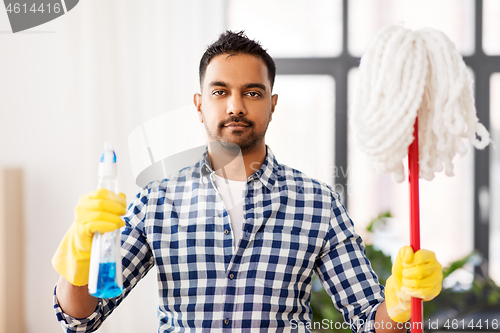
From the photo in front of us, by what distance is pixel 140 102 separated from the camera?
68.5 inches

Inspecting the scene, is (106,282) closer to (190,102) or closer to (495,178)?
(190,102)

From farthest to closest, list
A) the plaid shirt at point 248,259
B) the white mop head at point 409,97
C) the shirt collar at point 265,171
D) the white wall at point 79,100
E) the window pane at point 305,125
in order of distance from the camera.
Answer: the window pane at point 305,125, the white wall at point 79,100, the shirt collar at point 265,171, the plaid shirt at point 248,259, the white mop head at point 409,97

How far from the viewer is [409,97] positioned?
24.5 inches

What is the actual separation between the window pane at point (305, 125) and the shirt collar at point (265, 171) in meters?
0.79

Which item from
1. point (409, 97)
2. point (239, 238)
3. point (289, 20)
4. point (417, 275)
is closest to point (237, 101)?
point (239, 238)

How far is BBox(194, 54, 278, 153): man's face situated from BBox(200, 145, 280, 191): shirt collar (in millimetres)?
68

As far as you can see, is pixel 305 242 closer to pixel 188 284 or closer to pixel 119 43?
pixel 188 284

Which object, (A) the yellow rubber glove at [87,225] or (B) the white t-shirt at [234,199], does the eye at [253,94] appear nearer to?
(B) the white t-shirt at [234,199]

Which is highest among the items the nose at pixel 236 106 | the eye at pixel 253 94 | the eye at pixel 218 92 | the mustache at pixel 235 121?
the eye at pixel 218 92

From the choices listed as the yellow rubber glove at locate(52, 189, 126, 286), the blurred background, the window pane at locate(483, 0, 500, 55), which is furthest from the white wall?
the window pane at locate(483, 0, 500, 55)

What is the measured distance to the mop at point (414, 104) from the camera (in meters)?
0.63

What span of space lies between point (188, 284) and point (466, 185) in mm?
1590

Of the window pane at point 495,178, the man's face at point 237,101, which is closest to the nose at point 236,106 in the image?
the man's face at point 237,101

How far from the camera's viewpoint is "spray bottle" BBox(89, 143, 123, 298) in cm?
68
